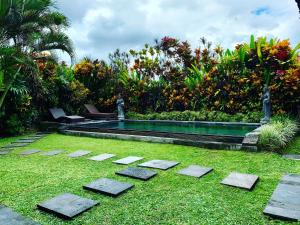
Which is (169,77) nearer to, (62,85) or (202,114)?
(202,114)

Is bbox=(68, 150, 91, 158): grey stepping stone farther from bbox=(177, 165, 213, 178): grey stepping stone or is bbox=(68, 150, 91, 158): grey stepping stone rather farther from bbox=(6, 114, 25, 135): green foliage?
bbox=(6, 114, 25, 135): green foliage

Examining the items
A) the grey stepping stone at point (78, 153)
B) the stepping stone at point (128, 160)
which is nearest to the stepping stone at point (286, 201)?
the stepping stone at point (128, 160)

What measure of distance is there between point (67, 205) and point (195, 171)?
2.10 metres

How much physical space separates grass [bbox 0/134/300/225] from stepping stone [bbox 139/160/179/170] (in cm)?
16

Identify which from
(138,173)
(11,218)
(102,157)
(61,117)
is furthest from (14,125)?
(11,218)

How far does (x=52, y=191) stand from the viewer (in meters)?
3.45

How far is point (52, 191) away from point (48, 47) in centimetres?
838

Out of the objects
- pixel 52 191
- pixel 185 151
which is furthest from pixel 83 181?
pixel 185 151

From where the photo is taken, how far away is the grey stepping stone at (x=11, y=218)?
2.58 meters

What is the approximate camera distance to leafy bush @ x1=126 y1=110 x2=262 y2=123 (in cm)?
984

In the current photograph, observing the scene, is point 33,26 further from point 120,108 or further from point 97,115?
point 120,108

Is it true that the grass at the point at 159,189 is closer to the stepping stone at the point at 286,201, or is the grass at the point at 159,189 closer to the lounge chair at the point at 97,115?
the stepping stone at the point at 286,201

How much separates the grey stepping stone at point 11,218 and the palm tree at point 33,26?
6.81 meters

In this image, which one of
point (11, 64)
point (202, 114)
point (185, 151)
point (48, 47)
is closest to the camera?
point (11, 64)
